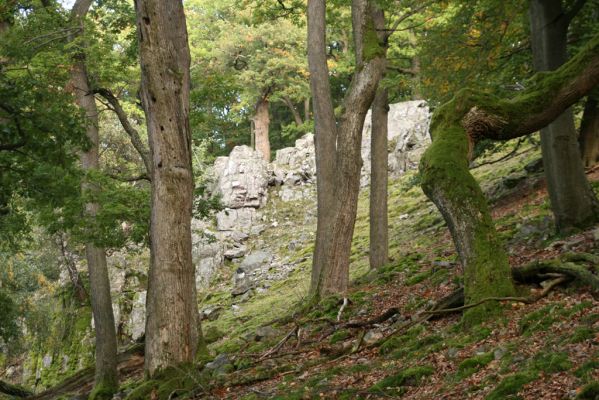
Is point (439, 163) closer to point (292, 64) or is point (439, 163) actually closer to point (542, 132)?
point (542, 132)

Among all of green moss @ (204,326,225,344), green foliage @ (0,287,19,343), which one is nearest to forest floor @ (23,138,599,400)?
green moss @ (204,326,225,344)

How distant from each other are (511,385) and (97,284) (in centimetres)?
1043

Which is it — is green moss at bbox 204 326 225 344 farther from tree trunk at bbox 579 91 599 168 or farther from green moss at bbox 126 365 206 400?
tree trunk at bbox 579 91 599 168

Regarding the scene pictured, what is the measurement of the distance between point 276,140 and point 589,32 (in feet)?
99.7

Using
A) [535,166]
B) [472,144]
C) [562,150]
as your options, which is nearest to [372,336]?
[472,144]

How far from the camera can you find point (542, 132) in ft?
28.9

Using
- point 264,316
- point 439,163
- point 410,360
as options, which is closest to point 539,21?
point 439,163

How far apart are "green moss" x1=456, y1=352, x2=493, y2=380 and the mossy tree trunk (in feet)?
2.59

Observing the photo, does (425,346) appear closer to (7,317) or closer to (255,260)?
(7,317)

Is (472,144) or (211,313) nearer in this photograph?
(472,144)

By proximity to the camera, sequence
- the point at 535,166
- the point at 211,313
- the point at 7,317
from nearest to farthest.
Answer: the point at 7,317 → the point at 535,166 → the point at 211,313

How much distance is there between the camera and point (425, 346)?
573cm

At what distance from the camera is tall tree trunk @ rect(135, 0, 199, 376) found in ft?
21.9

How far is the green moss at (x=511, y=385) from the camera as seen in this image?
3.92 meters
